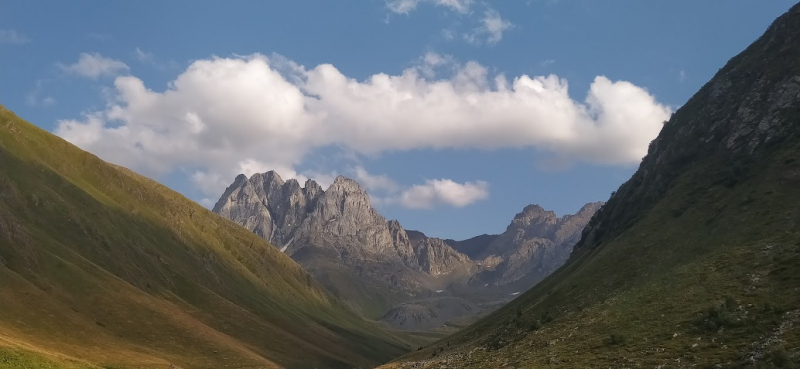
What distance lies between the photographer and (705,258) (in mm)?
71625

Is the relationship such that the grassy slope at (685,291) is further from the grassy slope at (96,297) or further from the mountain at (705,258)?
the grassy slope at (96,297)

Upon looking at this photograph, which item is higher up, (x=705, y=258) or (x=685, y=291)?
(x=705, y=258)

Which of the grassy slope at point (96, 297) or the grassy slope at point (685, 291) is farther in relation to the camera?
the grassy slope at point (96, 297)

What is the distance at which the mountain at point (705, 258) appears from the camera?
149 feet

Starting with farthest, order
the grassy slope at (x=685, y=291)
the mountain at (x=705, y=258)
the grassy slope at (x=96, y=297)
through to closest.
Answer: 1. the grassy slope at (x=96, y=297)
2. the mountain at (x=705, y=258)
3. the grassy slope at (x=685, y=291)

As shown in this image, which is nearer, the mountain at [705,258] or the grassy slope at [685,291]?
the grassy slope at [685,291]

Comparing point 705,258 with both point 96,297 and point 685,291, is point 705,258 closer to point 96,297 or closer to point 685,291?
point 685,291

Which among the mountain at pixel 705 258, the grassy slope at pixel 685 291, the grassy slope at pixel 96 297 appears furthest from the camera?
the grassy slope at pixel 96 297

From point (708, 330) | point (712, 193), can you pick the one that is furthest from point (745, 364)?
point (712, 193)

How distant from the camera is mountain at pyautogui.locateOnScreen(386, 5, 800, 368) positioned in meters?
45.5

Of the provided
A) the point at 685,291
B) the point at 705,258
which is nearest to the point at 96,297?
the point at 685,291

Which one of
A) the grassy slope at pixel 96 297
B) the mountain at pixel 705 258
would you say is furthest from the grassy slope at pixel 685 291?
the grassy slope at pixel 96 297

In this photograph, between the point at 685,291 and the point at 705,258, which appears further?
the point at 705,258

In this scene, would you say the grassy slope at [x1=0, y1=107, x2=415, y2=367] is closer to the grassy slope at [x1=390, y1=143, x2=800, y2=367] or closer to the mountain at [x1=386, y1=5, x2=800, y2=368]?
the mountain at [x1=386, y1=5, x2=800, y2=368]
